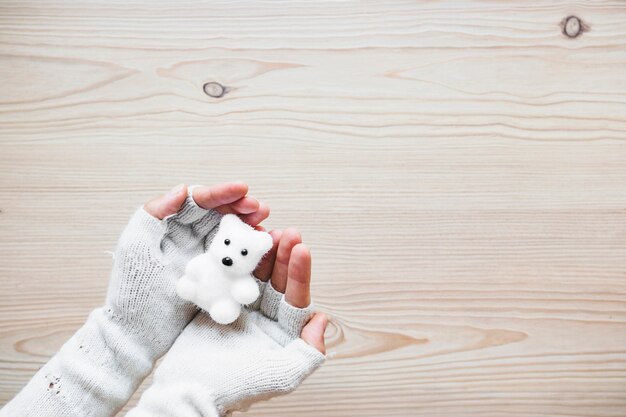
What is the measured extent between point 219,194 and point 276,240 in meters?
0.10

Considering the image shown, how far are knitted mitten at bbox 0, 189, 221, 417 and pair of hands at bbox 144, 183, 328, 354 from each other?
14 millimetres

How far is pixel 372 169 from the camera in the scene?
1018 millimetres

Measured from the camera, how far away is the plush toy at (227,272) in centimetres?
70

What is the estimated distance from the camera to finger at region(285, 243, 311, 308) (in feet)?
2.31

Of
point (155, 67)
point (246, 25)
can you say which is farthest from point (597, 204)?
point (155, 67)

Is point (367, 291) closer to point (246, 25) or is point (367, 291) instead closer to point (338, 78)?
point (338, 78)

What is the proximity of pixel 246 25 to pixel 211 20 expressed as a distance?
0.19 feet

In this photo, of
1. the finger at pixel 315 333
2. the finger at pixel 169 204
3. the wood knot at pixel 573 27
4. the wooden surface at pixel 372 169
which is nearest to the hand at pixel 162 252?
the finger at pixel 169 204

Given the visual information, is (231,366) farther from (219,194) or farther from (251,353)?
(219,194)

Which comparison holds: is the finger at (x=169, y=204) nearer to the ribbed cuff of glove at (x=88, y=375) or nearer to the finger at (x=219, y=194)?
the finger at (x=219, y=194)

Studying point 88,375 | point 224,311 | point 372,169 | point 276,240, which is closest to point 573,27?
point 372,169

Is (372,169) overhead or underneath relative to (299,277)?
overhead

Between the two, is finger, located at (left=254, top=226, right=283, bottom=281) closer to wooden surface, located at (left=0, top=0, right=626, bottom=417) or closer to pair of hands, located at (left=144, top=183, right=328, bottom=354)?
pair of hands, located at (left=144, top=183, right=328, bottom=354)

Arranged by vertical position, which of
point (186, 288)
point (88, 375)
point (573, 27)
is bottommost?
point (88, 375)
